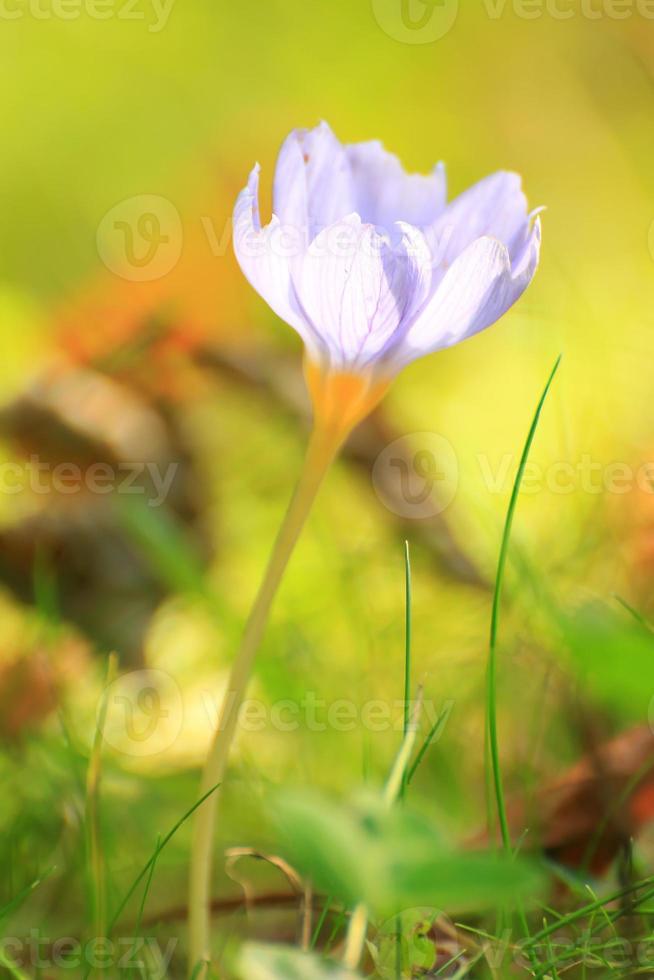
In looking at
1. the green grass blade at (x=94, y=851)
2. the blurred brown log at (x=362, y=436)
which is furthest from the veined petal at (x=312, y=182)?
the blurred brown log at (x=362, y=436)

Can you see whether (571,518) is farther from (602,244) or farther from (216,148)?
(216,148)

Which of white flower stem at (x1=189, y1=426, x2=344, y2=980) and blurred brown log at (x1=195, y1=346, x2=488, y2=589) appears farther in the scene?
blurred brown log at (x1=195, y1=346, x2=488, y2=589)

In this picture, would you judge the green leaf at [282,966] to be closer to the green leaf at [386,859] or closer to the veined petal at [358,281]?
the green leaf at [386,859]

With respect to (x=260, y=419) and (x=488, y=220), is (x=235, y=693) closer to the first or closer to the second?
(x=488, y=220)

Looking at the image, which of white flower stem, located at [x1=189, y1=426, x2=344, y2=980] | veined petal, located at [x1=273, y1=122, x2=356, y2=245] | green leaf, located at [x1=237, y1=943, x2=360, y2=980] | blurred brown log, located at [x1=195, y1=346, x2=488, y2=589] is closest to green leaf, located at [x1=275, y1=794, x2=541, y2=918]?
green leaf, located at [x1=237, y1=943, x2=360, y2=980]

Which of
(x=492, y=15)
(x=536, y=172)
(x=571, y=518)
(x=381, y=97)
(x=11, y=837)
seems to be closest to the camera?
(x=11, y=837)

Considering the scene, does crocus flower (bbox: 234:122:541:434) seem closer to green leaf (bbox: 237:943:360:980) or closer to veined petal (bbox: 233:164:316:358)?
veined petal (bbox: 233:164:316:358)

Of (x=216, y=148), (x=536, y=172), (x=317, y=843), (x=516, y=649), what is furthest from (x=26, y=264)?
(x=317, y=843)
